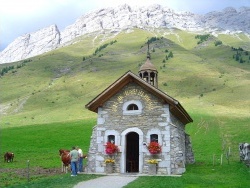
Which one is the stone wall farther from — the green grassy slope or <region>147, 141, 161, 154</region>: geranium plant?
the green grassy slope

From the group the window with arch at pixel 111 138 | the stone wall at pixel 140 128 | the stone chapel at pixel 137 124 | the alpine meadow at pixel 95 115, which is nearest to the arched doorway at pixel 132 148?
the stone chapel at pixel 137 124

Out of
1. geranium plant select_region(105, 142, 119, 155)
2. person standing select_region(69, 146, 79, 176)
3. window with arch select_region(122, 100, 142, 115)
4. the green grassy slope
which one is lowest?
person standing select_region(69, 146, 79, 176)

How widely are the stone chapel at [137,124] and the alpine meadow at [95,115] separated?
237 cm

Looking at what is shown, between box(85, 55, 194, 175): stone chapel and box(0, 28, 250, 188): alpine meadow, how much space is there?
237 centimetres

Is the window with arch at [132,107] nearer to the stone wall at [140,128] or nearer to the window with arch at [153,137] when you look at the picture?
the stone wall at [140,128]

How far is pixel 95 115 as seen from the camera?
82125 millimetres

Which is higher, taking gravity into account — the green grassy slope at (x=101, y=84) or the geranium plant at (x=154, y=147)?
the green grassy slope at (x=101, y=84)

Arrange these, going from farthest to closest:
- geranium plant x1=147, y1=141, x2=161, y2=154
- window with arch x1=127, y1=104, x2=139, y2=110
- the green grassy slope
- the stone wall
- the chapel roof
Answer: the green grassy slope, window with arch x1=127, y1=104, x2=139, y2=110, the chapel roof, the stone wall, geranium plant x1=147, y1=141, x2=161, y2=154

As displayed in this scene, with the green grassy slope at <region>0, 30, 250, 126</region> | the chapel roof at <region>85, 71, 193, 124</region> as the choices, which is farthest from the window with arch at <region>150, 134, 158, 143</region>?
the green grassy slope at <region>0, 30, 250, 126</region>

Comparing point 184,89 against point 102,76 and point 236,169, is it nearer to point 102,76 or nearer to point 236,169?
point 102,76

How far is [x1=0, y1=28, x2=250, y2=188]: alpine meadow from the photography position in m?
28.4

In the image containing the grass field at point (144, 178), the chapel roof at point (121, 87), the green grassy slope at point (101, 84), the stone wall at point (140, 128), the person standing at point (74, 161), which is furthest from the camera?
the green grassy slope at point (101, 84)

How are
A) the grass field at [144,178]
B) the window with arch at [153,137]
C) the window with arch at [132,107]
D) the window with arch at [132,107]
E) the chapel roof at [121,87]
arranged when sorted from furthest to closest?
the window with arch at [132,107] < the window with arch at [132,107] < the window with arch at [153,137] < the chapel roof at [121,87] < the grass field at [144,178]

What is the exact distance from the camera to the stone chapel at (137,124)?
28.1m
